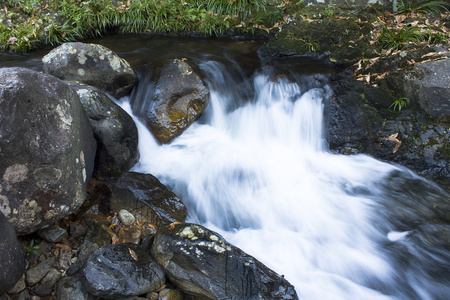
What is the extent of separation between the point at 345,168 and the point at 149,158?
3129 mm

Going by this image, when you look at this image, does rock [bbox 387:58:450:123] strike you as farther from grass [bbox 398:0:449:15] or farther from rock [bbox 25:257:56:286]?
rock [bbox 25:257:56:286]

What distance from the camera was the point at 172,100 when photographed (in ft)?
17.1

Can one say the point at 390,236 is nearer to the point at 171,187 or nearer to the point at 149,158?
the point at 171,187

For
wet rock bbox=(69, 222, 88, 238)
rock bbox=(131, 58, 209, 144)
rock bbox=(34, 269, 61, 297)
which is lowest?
rock bbox=(34, 269, 61, 297)

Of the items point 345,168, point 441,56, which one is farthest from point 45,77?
point 441,56

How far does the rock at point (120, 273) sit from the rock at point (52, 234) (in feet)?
1.94

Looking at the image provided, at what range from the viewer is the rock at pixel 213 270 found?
2.91m

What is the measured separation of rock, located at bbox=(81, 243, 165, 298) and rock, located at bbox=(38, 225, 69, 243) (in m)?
0.59

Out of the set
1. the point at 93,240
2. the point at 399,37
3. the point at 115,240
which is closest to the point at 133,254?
the point at 115,240

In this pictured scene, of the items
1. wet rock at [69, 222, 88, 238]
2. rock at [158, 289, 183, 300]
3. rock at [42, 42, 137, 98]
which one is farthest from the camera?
rock at [42, 42, 137, 98]

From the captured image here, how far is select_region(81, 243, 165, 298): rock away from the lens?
2852 millimetres

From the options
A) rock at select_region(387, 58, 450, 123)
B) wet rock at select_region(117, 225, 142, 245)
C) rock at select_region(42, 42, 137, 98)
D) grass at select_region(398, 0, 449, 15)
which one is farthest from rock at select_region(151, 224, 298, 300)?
grass at select_region(398, 0, 449, 15)

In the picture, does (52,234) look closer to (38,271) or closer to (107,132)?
(38,271)

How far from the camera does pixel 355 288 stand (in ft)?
11.2
